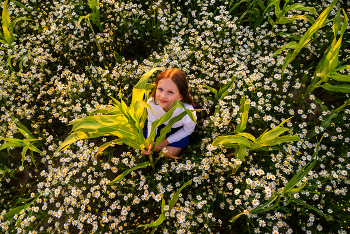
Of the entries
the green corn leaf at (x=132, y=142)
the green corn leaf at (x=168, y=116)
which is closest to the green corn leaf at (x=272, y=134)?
the green corn leaf at (x=168, y=116)

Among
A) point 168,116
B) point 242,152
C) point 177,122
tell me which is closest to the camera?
point 168,116

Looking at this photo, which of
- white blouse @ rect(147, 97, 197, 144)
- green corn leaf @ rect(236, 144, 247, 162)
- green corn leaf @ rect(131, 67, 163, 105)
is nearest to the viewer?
green corn leaf @ rect(131, 67, 163, 105)

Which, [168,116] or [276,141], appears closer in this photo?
[168,116]

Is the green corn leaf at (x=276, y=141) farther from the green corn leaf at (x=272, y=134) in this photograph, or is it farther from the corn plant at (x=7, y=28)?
the corn plant at (x=7, y=28)

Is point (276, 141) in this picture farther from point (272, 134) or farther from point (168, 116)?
point (168, 116)

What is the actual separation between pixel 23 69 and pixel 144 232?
4.20 m

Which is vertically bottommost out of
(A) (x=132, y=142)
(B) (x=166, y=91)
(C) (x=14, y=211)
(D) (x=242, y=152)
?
(C) (x=14, y=211)

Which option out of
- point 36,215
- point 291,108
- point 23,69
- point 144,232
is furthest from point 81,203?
point 291,108

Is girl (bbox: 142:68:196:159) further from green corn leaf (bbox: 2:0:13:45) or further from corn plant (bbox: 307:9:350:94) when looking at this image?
green corn leaf (bbox: 2:0:13:45)

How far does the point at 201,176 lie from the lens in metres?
3.02

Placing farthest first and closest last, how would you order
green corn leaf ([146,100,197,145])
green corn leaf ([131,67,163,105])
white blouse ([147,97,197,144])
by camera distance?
white blouse ([147,97,197,144]), green corn leaf ([131,67,163,105]), green corn leaf ([146,100,197,145])

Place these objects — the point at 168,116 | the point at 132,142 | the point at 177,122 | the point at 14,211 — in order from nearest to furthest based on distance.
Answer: the point at 168,116, the point at 132,142, the point at 14,211, the point at 177,122

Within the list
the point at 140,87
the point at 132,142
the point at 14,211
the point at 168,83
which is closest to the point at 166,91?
the point at 168,83

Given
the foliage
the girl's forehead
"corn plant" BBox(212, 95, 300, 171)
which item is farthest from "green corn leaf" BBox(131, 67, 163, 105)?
"corn plant" BBox(212, 95, 300, 171)
